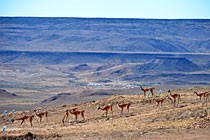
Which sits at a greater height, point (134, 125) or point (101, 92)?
point (101, 92)

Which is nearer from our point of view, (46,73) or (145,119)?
(145,119)

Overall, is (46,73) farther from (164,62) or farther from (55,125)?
(55,125)

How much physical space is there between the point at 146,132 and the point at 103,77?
12306 centimetres

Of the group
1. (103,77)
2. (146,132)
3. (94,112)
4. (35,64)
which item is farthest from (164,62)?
(146,132)

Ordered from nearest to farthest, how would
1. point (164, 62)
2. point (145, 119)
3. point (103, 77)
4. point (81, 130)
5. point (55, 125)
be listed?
point (81, 130)
point (145, 119)
point (55, 125)
point (103, 77)
point (164, 62)

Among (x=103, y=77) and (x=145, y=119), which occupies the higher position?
(x=103, y=77)

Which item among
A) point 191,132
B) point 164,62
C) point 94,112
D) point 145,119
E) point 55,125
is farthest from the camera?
point 164,62

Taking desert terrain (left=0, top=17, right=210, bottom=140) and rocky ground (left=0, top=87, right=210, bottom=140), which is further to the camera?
desert terrain (left=0, top=17, right=210, bottom=140)

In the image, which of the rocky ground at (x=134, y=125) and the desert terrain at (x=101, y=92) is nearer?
the rocky ground at (x=134, y=125)

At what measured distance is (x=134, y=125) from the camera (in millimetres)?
26656

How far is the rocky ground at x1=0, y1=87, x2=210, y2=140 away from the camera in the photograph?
78.0 ft

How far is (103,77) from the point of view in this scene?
147375 mm

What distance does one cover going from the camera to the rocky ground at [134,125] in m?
23.8

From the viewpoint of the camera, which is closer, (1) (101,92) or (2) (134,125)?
(2) (134,125)
